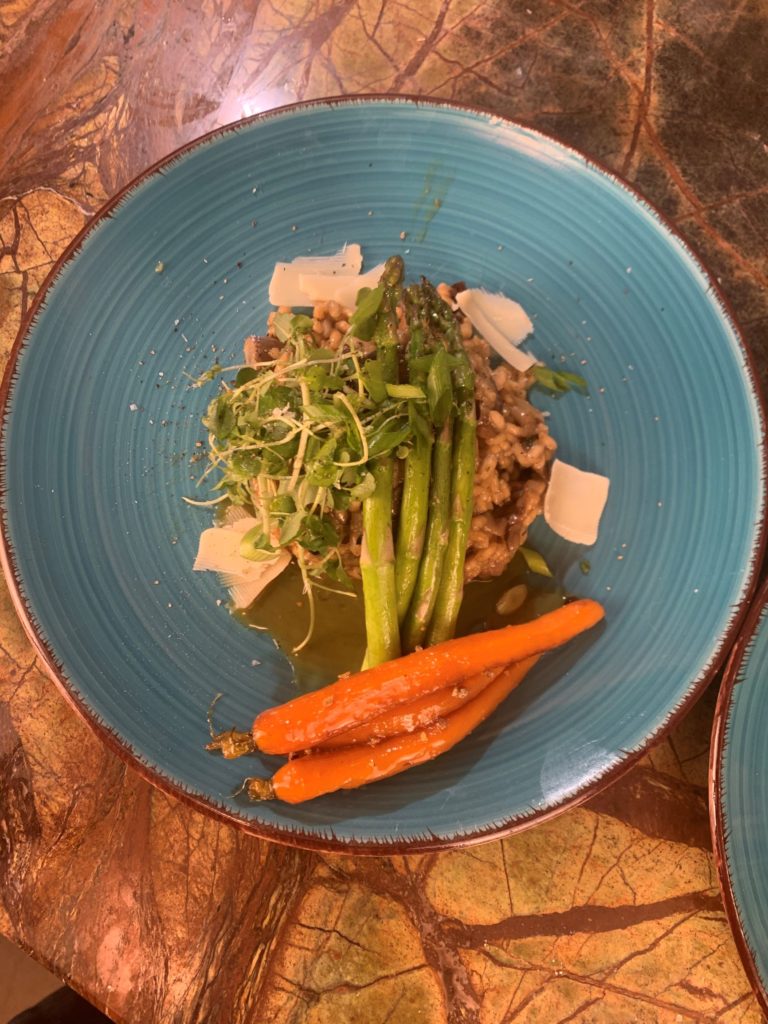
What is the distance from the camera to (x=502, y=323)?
10.6 feet

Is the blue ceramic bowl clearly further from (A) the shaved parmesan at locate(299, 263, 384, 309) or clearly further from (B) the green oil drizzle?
(A) the shaved parmesan at locate(299, 263, 384, 309)

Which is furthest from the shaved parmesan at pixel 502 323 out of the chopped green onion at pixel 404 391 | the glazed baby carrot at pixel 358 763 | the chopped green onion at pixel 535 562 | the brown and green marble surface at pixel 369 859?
→ the glazed baby carrot at pixel 358 763

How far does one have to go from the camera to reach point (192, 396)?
3277mm

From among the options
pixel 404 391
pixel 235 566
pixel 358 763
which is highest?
pixel 404 391

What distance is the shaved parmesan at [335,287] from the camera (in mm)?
3188

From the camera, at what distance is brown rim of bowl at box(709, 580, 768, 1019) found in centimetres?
245

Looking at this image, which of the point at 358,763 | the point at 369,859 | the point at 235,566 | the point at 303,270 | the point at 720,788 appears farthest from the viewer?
the point at 303,270

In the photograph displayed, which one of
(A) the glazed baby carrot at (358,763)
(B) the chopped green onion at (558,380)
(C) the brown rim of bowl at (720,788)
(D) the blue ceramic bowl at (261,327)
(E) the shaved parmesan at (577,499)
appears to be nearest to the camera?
(C) the brown rim of bowl at (720,788)

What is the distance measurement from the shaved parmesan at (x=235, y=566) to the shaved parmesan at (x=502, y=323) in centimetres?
132

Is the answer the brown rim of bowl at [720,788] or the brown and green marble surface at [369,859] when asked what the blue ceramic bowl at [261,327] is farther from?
the brown and green marble surface at [369,859]

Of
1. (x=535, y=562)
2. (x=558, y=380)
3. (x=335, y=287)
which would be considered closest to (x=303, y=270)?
(x=335, y=287)

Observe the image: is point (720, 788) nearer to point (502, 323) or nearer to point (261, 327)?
point (502, 323)

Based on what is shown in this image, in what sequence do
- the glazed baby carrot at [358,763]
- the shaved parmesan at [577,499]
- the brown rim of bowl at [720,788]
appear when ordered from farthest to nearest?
the shaved parmesan at [577,499] < the glazed baby carrot at [358,763] < the brown rim of bowl at [720,788]

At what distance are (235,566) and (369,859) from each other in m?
1.33
